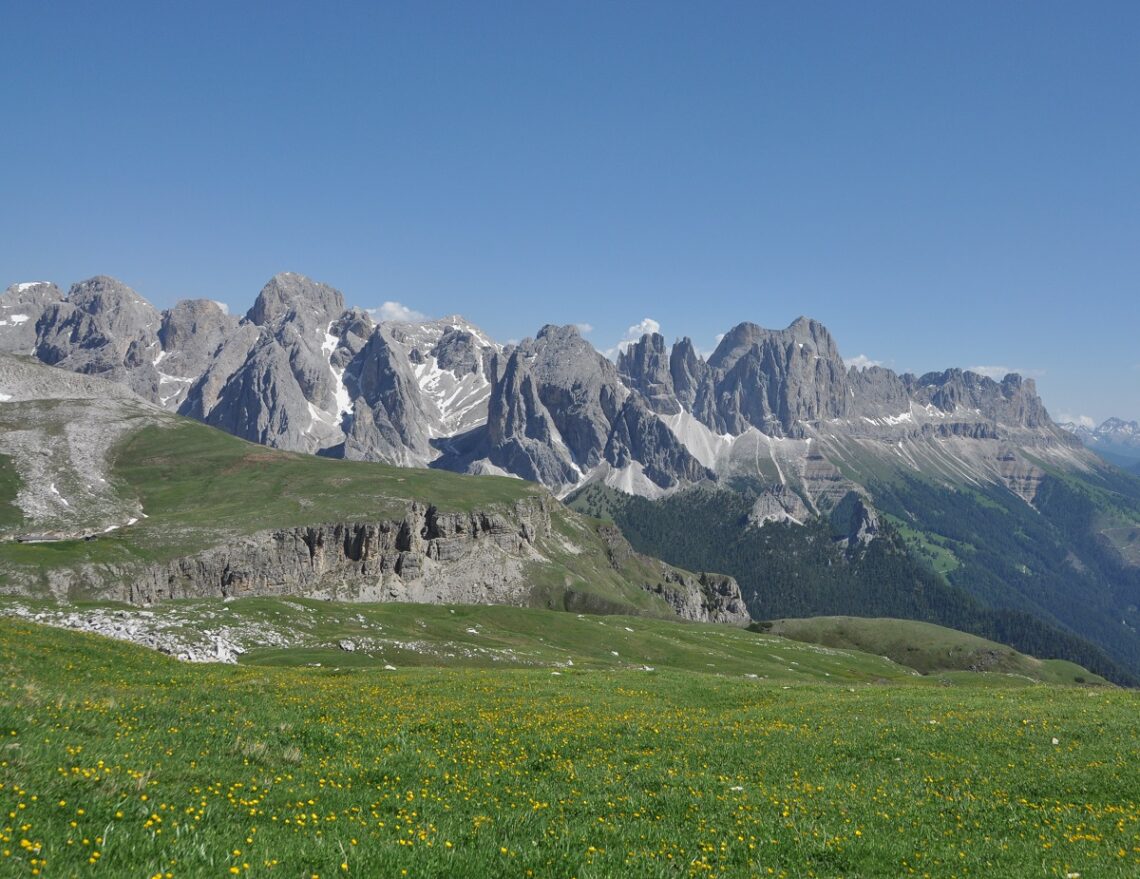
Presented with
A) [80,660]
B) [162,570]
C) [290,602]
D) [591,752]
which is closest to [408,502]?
[162,570]

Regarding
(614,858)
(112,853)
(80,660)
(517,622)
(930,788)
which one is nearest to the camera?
(112,853)

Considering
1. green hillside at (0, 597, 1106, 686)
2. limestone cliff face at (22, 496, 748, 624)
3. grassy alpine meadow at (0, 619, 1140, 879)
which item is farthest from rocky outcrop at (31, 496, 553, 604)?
grassy alpine meadow at (0, 619, 1140, 879)

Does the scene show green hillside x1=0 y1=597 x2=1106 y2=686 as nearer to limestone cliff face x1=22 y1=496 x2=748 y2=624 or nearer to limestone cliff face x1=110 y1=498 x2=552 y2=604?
limestone cliff face x1=22 y1=496 x2=748 y2=624

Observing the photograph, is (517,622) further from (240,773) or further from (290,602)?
(240,773)

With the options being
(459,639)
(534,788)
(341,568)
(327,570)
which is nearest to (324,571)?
(327,570)

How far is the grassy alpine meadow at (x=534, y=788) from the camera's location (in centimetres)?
1071

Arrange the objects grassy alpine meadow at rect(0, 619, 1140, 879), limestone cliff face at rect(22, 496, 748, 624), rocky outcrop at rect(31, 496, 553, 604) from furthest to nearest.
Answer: rocky outcrop at rect(31, 496, 553, 604) < limestone cliff face at rect(22, 496, 748, 624) < grassy alpine meadow at rect(0, 619, 1140, 879)

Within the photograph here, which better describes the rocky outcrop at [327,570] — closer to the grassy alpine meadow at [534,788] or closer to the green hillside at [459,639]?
the green hillside at [459,639]

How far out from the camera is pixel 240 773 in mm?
14336

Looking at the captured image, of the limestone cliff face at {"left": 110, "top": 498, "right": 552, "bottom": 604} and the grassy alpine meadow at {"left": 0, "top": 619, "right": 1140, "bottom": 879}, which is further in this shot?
the limestone cliff face at {"left": 110, "top": 498, "right": 552, "bottom": 604}

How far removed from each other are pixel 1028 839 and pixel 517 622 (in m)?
120

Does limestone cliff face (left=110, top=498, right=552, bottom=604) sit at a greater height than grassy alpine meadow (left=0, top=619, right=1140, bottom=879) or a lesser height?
lesser

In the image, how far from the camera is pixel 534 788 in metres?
16.4

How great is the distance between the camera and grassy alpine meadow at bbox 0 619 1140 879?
1071 centimetres
